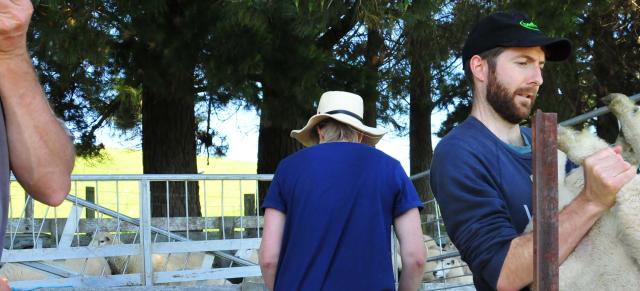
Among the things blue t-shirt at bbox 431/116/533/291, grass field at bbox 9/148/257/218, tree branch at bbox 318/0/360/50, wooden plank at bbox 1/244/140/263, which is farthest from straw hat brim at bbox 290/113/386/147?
tree branch at bbox 318/0/360/50

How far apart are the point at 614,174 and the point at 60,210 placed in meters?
8.29

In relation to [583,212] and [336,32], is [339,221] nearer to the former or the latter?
[583,212]

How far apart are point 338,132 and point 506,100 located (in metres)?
1.57

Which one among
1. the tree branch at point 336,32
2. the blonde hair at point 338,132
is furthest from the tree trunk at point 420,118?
the blonde hair at point 338,132

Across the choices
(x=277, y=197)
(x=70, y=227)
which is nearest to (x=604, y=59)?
(x=70, y=227)

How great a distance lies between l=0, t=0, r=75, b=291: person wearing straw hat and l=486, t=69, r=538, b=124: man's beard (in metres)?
1.15

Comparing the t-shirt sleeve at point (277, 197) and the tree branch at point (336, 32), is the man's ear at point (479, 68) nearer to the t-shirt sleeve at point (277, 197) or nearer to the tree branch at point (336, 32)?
the t-shirt sleeve at point (277, 197)

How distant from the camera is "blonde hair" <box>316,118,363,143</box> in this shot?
384 cm

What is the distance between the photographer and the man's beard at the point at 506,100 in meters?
2.32

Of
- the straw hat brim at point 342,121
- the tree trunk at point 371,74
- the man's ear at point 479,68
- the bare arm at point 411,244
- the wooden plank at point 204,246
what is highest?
the tree trunk at point 371,74

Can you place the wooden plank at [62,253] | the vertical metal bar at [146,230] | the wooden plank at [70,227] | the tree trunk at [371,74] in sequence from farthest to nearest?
1. the tree trunk at [371,74]
2. the wooden plank at [70,227]
3. the vertical metal bar at [146,230]
4. the wooden plank at [62,253]

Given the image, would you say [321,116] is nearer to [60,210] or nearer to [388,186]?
[388,186]

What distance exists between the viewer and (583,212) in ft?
5.83

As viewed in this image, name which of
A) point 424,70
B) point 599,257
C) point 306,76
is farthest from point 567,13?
point 599,257
